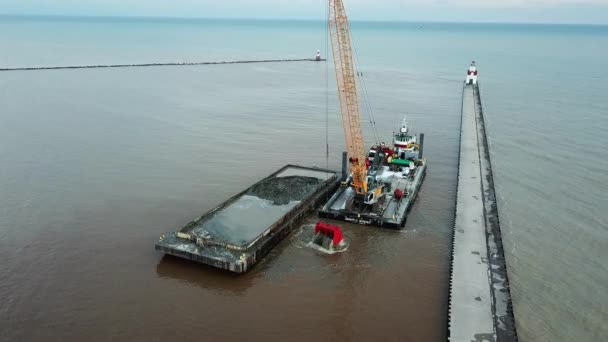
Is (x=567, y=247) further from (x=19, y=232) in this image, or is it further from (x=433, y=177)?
(x=19, y=232)

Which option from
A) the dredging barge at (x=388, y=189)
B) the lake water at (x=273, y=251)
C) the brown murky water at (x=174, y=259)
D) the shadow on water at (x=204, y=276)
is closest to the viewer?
the brown murky water at (x=174, y=259)

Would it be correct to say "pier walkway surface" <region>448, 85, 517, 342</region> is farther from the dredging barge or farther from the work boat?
the work boat

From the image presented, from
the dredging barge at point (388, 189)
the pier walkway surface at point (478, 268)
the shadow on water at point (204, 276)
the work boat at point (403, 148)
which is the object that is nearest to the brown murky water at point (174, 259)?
the shadow on water at point (204, 276)

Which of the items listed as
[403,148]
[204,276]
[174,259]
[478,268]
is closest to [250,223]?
[204,276]

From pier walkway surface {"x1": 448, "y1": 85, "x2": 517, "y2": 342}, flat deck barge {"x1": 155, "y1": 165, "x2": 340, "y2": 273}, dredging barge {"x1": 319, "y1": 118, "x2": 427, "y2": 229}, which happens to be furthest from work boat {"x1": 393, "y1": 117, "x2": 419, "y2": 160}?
flat deck barge {"x1": 155, "y1": 165, "x2": 340, "y2": 273}

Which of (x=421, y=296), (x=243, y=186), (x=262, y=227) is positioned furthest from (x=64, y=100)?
(x=421, y=296)

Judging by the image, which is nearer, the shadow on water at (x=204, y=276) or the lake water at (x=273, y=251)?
the lake water at (x=273, y=251)

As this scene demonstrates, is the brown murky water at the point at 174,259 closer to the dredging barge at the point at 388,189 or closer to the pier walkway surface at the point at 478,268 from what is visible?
the dredging barge at the point at 388,189
